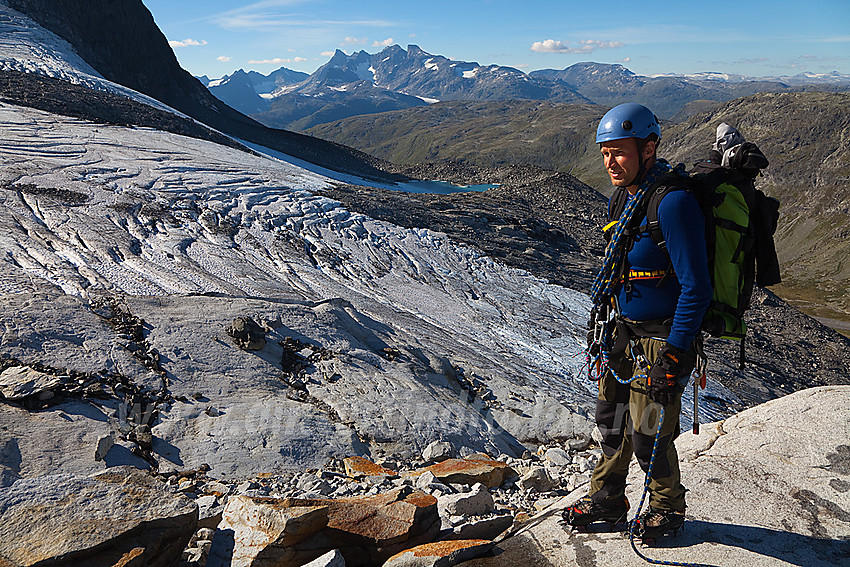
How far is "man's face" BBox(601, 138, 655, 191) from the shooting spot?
474 cm

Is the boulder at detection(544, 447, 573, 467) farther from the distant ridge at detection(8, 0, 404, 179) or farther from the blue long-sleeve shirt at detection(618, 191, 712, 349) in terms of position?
the distant ridge at detection(8, 0, 404, 179)

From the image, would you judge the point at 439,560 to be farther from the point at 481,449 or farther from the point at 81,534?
the point at 481,449

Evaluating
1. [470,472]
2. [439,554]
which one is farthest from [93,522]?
[470,472]

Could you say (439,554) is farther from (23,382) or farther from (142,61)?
(142,61)

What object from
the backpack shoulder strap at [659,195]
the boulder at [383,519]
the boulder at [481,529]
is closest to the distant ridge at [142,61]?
the boulder at [481,529]

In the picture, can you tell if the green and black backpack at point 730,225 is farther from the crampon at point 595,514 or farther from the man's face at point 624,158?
the crampon at point 595,514

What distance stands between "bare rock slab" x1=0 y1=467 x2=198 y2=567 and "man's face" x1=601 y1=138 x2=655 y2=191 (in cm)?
505

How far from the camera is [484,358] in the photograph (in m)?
14.9

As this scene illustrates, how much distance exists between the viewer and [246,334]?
9867 millimetres

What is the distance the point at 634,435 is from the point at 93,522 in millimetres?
4862

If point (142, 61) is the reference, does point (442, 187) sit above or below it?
below

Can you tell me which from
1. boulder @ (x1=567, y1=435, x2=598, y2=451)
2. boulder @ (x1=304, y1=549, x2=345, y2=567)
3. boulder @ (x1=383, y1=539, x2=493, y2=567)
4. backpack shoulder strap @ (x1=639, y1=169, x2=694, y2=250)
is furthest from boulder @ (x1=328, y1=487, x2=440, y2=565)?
boulder @ (x1=567, y1=435, x2=598, y2=451)

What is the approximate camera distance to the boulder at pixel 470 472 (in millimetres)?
7559

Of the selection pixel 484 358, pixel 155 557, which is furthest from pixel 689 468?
pixel 484 358
